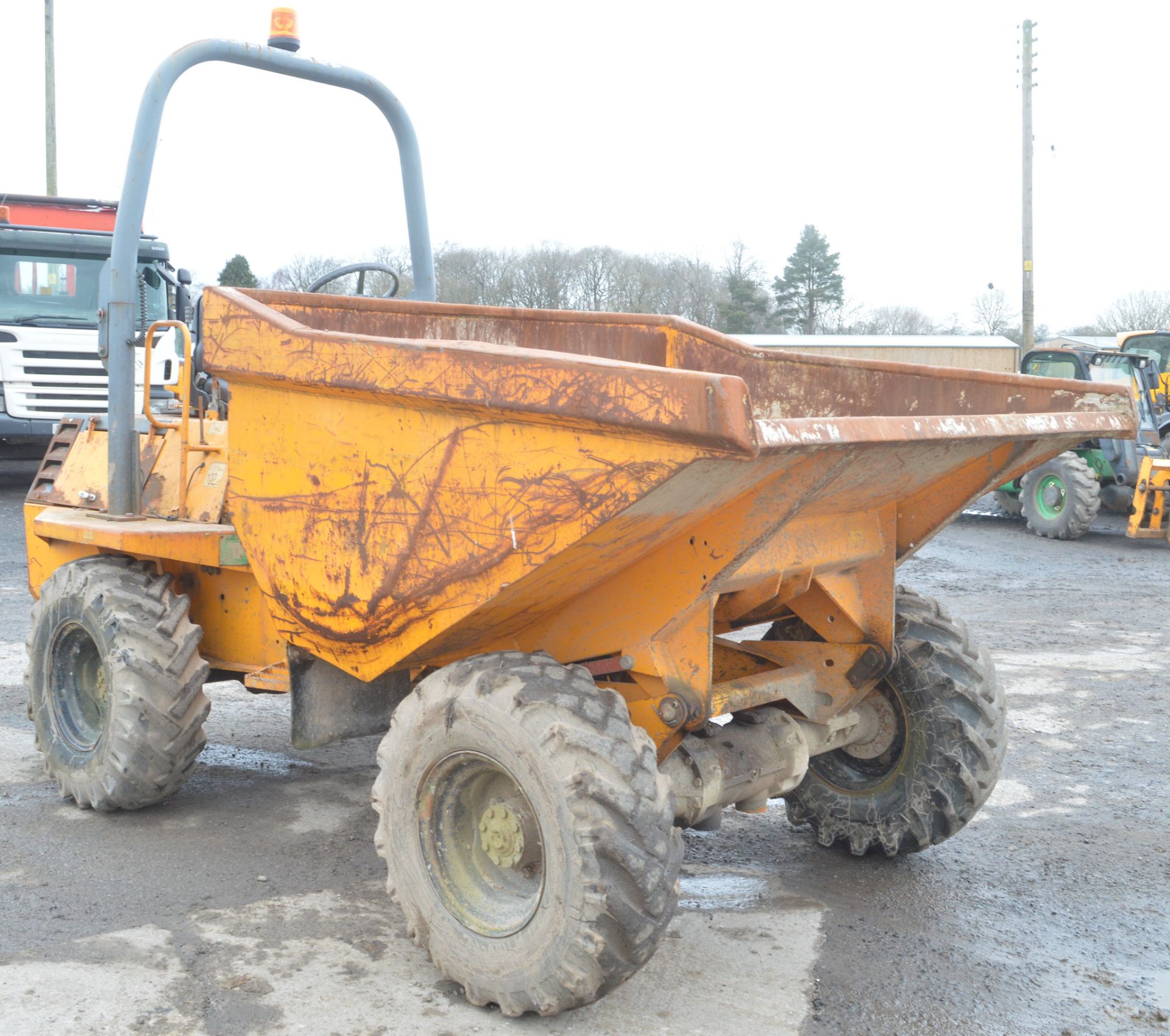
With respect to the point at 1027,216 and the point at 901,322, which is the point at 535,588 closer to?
the point at 1027,216

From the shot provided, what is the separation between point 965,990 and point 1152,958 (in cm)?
65

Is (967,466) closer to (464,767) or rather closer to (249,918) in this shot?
(464,767)

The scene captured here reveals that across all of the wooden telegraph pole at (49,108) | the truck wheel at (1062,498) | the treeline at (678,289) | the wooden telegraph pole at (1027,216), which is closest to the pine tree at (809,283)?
the treeline at (678,289)

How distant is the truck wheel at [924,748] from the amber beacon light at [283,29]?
283 centimetres

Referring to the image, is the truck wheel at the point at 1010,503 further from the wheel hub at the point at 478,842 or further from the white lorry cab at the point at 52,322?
the wheel hub at the point at 478,842

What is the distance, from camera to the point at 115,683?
4000mm

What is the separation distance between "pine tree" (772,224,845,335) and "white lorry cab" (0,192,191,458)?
129 feet

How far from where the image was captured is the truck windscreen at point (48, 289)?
43.2ft

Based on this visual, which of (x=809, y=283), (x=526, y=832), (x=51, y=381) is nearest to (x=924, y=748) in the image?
(x=526, y=832)

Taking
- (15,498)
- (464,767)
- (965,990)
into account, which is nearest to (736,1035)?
(965,990)

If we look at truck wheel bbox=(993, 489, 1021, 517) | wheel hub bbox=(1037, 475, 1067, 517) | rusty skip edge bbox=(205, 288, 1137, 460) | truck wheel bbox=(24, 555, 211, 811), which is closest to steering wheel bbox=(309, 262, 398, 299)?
rusty skip edge bbox=(205, 288, 1137, 460)

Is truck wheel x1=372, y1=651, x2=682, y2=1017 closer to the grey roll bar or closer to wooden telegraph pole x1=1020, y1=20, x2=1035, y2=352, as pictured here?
the grey roll bar

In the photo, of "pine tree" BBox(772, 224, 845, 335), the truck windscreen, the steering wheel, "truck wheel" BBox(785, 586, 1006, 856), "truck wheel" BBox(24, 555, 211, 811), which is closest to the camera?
"truck wheel" BBox(785, 586, 1006, 856)

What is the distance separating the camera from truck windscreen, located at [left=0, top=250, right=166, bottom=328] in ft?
43.2
